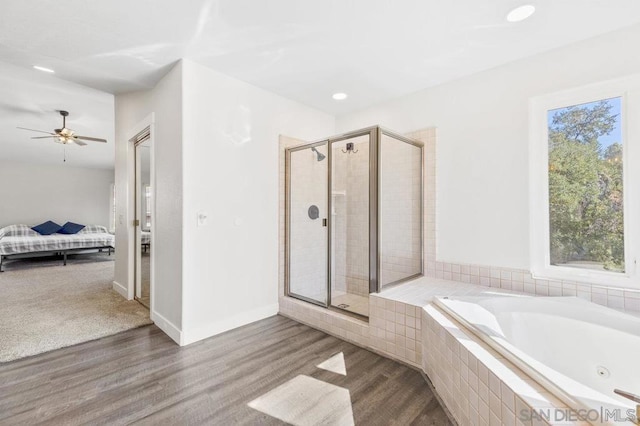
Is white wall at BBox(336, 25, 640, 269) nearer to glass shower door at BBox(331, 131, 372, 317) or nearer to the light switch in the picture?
glass shower door at BBox(331, 131, 372, 317)

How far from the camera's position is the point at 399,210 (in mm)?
2877

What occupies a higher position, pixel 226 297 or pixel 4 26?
pixel 4 26

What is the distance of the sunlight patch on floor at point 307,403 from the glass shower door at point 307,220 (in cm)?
122

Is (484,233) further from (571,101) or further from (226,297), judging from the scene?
(226,297)

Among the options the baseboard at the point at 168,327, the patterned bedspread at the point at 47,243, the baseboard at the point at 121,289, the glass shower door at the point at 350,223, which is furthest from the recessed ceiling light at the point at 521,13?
the patterned bedspread at the point at 47,243

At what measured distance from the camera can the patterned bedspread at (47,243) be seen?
555 cm

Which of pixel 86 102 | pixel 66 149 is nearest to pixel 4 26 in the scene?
pixel 86 102

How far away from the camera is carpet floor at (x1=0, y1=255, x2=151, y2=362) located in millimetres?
2477

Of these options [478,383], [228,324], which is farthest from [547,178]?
[228,324]

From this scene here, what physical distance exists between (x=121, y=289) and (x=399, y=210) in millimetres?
3597

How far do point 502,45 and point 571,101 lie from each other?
0.69 metres

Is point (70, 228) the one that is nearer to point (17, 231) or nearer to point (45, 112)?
point (17, 231)

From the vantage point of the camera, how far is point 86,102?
374 cm

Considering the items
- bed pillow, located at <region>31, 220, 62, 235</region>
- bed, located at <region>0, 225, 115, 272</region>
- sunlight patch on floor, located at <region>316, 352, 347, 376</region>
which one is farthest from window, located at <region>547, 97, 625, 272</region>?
bed pillow, located at <region>31, 220, 62, 235</region>
